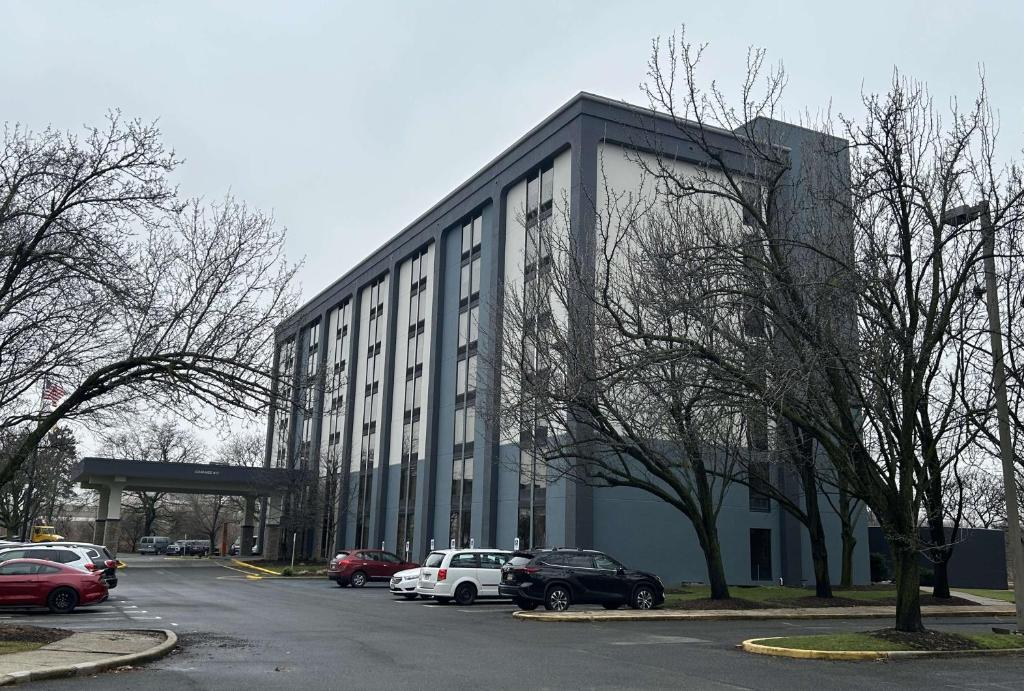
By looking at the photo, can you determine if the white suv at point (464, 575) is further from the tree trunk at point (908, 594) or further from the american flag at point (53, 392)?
the american flag at point (53, 392)

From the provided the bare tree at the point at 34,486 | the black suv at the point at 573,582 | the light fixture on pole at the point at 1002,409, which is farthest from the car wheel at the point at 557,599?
the bare tree at the point at 34,486

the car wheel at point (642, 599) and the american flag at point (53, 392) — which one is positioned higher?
the american flag at point (53, 392)

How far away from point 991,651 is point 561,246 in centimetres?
1295

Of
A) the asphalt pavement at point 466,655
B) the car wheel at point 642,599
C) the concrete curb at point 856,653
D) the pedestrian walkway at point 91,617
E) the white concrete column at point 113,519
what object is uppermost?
the white concrete column at point 113,519

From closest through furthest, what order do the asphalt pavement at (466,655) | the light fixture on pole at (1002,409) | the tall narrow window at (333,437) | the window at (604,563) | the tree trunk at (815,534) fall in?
the asphalt pavement at (466,655)
the light fixture on pole at (1002,409)
the window at (604,563)
the tree trunk at (815,534)
the tall narrow window at (333,437)

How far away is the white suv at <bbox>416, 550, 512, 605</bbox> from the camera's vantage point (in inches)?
1047

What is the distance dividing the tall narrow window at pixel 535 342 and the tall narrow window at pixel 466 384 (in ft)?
16.8

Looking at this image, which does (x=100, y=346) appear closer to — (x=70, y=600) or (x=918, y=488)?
(x=70, y=600)

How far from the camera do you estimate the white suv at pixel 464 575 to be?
26.6 meters

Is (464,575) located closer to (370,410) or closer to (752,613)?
(752,613)

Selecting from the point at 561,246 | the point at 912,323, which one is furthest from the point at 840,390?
the point at 561,246

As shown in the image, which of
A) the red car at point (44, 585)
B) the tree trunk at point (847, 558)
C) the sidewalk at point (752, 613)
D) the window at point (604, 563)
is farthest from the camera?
the tree trunk at point (847, 558)

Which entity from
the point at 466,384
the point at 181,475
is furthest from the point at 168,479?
the point at 466,384

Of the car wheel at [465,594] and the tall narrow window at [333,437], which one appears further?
the tall narrow window at [333,437]
